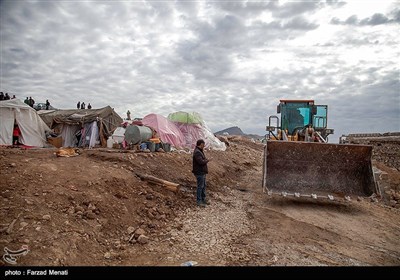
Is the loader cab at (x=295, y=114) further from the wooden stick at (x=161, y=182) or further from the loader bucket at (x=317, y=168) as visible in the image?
the wooden stick at (x=161, y=182)

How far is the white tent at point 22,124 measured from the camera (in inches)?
529

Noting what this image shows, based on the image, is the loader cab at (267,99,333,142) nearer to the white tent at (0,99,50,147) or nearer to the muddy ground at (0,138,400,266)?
the muddy ground at (0,138,400,266)

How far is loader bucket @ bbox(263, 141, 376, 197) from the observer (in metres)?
7.54

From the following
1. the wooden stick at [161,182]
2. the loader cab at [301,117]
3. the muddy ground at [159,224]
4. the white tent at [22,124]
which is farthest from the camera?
the white tent at [22,124]

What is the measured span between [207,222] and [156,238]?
4.06 feet

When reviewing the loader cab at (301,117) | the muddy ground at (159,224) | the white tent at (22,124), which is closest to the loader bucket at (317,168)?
the muddy ground at (159,224)

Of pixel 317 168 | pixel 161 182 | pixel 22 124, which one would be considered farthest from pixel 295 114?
pixel 22 124

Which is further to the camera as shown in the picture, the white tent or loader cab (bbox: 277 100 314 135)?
the white tent

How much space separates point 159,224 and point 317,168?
4687 millimetres

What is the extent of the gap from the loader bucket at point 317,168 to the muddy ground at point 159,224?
51cm

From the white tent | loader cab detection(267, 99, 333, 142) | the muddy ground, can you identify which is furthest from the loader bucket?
the white tent

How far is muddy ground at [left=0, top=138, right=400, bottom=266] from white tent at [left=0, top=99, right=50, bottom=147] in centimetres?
793

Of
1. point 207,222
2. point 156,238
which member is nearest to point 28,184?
point 156,238

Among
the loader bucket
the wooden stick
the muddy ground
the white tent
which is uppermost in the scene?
the white tent
